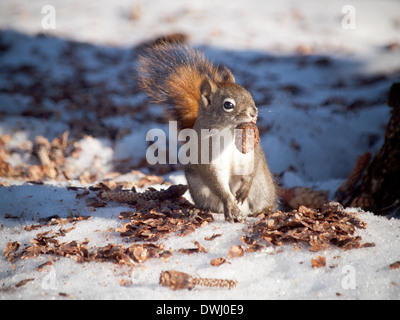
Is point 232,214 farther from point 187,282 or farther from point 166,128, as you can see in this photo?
point 166,128

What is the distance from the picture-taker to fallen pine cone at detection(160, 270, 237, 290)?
1140 mm

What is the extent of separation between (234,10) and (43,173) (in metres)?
4.30

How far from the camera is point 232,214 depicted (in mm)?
1568

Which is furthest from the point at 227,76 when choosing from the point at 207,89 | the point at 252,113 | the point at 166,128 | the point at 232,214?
the point at 166,128

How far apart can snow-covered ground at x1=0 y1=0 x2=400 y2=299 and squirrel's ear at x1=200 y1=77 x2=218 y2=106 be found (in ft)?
1.04

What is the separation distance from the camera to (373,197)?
1.95m

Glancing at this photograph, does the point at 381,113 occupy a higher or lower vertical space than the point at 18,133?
higher

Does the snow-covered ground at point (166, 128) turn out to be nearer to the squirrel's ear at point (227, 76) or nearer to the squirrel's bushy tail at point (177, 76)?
the squirrel's ear at point (227, 76)

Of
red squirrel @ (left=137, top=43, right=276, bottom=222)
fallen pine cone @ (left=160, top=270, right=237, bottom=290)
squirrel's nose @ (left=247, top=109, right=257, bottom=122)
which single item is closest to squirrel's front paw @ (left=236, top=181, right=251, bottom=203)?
red squirrel @ (left=137, top=43, right=276, bottom=222)

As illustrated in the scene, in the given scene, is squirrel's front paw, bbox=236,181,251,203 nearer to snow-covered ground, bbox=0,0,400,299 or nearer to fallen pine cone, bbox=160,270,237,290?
snow-covered ground, bbox=0,0,400,299

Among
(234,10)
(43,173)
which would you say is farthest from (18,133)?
(234,10)

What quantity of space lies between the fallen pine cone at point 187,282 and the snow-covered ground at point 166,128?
1.2 inches

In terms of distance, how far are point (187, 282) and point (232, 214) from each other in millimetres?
478
